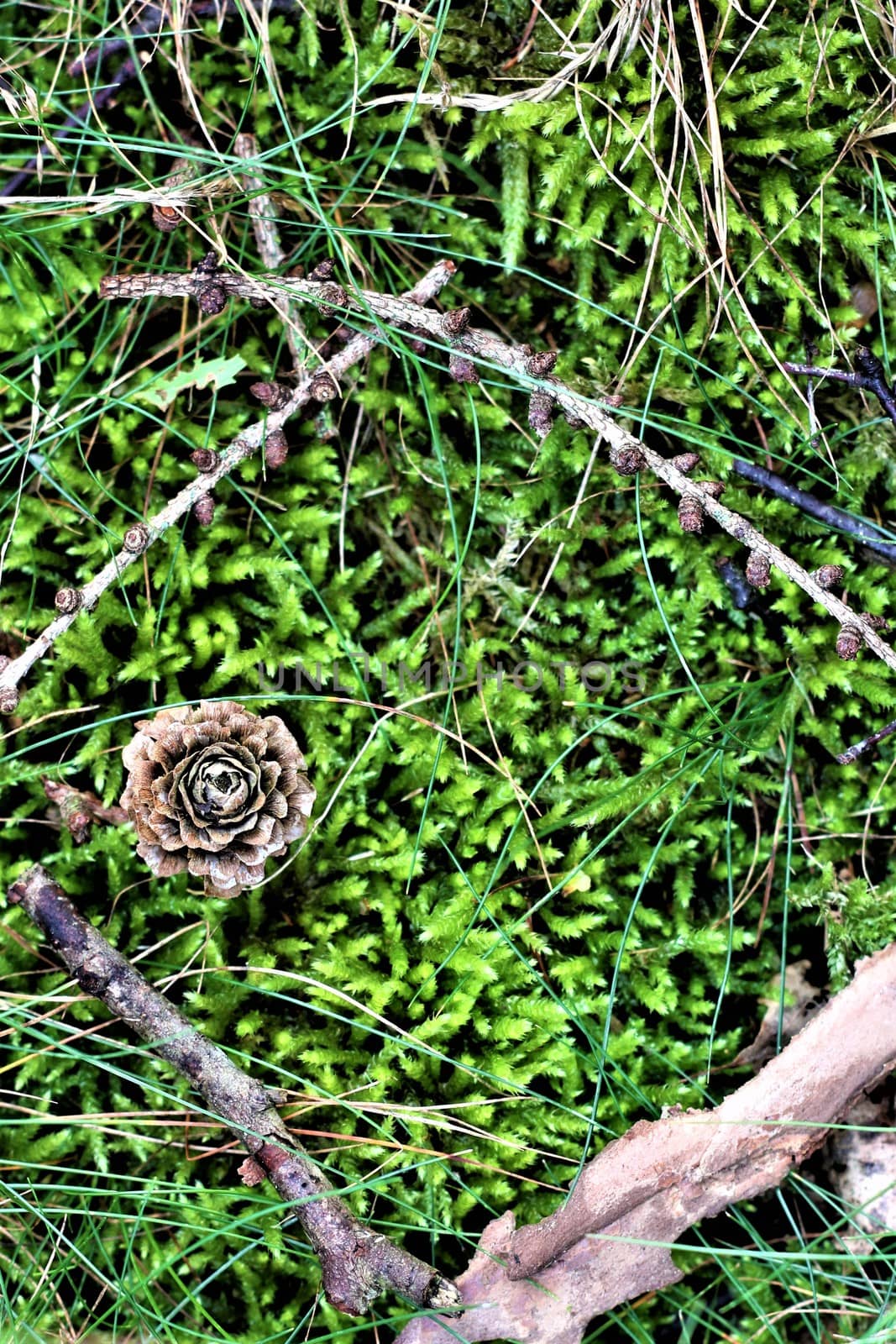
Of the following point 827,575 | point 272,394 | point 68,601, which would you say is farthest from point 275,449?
point 827,575

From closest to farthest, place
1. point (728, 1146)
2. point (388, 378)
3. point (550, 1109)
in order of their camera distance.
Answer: point (728, 1146) → point (550, 1109) → point (388, 378)

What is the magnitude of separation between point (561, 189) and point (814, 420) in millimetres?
857

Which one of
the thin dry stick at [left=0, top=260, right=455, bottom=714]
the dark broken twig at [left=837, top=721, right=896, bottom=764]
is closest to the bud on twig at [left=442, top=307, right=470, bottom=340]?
the thin dry stick at [left=0, top=260, right=455, bottom=714]

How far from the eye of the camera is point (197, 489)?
232 cm

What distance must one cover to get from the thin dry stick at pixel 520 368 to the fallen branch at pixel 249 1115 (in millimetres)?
1413

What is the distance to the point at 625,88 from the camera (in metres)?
2.47

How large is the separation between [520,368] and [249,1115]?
1803 millimetres

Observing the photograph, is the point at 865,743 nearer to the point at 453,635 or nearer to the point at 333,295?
the point at 453,635

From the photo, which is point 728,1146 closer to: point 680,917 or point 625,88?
point 680,917

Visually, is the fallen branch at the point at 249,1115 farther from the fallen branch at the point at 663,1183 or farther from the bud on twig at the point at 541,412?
the bud on twig at the point at 541,412

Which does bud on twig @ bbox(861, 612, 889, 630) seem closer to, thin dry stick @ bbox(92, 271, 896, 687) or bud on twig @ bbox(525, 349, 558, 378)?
thin dry stick @ bbox(92, 271, 896, 687)

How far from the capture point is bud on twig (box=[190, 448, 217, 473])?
7.44ft

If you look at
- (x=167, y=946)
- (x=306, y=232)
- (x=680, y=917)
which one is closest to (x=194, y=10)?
(x=306, y=232)

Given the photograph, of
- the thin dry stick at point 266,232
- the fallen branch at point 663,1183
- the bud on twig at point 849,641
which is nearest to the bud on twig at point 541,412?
the thin dry stick at point 266,232
